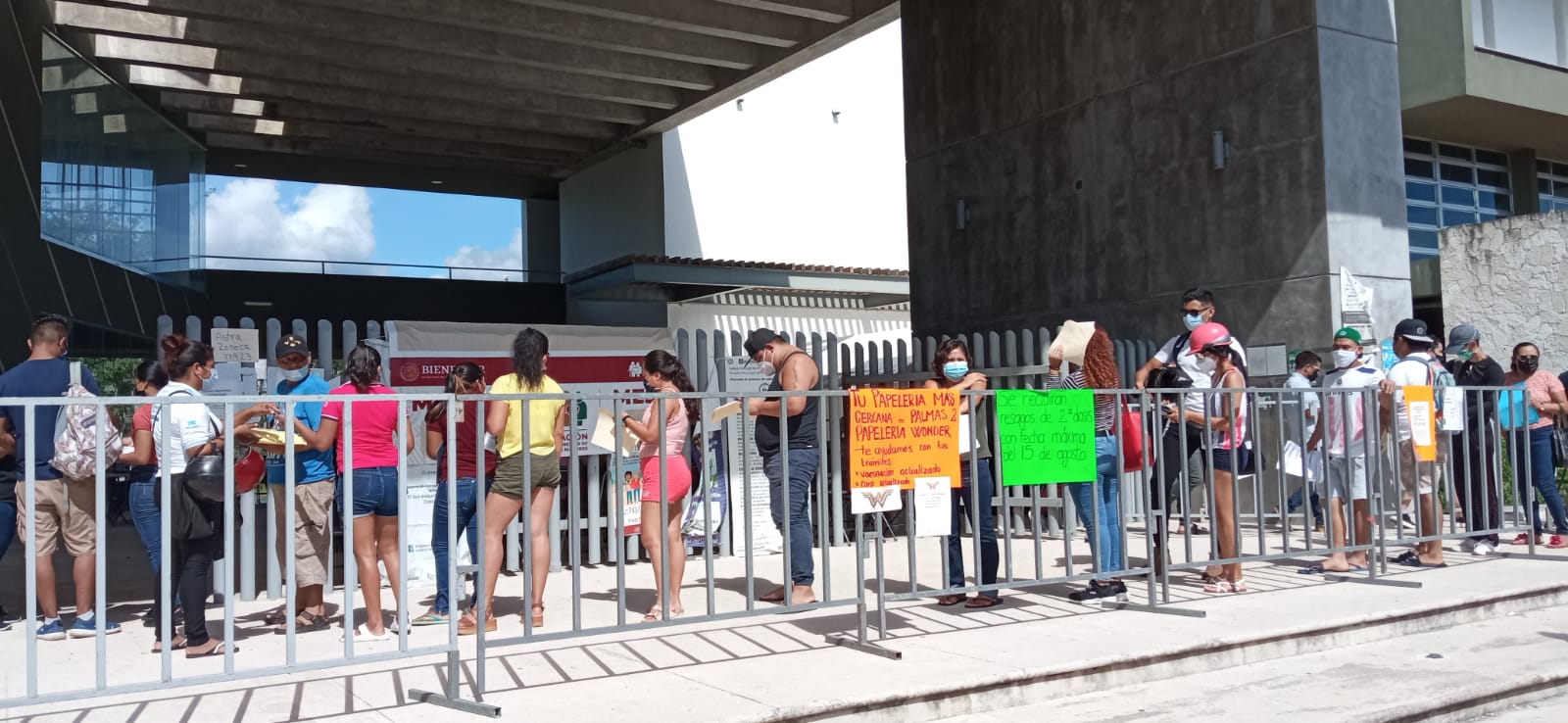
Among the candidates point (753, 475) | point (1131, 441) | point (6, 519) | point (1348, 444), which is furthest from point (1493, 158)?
point (6, 519)

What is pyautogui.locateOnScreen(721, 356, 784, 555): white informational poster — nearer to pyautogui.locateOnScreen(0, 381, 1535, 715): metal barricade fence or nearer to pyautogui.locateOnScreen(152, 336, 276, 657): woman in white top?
pyautogui.locateOnScreen(0, 381, 1535, 715): metal barricade fence

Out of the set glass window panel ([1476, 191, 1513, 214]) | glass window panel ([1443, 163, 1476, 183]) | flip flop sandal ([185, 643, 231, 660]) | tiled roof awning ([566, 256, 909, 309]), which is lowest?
flip flop sandal ([185, 643, 231, 660])

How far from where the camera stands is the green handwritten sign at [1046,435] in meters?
6.93

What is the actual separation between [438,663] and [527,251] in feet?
76.8

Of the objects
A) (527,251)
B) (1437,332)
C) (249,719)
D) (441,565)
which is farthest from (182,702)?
(527,251)

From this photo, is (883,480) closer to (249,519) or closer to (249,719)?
(249,719)

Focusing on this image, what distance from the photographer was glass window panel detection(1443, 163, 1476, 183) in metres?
21.8

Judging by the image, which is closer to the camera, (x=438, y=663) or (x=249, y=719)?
(x=249, y=719)

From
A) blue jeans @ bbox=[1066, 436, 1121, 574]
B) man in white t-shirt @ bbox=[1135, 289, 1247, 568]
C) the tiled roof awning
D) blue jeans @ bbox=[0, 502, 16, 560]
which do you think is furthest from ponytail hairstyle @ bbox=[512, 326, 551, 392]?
the tiled roof awning

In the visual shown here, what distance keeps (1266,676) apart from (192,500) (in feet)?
18.7

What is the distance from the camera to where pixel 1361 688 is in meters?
5.82

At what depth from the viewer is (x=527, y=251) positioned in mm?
28781

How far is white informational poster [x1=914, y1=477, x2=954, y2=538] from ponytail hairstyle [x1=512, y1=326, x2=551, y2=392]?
2.26 meters

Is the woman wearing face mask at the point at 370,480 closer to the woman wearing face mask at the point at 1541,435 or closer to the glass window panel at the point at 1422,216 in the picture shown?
the woman wearing face mask at the point at 1541,435
